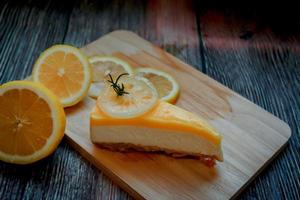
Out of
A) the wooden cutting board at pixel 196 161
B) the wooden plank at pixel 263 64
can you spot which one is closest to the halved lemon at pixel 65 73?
the wooden cutting board at pixel 196 161

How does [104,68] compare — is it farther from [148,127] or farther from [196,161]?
[196,161]

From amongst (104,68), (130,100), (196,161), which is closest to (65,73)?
(104,68)

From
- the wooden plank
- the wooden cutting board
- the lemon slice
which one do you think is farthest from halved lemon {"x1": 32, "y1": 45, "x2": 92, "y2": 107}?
the wooden plank

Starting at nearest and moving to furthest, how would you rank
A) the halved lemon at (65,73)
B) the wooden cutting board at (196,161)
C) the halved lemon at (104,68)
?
the wooden cutting board at (196,161), the halved lemon at (65,73), the halved lemon at (104,68)

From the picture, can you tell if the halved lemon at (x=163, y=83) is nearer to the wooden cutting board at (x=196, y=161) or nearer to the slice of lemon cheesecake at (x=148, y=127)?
the wooden cutting board at (x=196, y=161)

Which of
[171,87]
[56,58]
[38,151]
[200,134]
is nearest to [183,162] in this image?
[200,134]

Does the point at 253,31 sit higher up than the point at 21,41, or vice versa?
the point at 253,31

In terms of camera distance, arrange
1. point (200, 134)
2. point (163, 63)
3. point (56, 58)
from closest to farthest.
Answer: point (200, 134), point (56, 58), point (163, 63)

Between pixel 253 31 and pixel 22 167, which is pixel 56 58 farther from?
pixel 253 31
